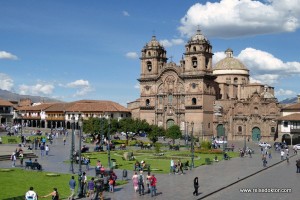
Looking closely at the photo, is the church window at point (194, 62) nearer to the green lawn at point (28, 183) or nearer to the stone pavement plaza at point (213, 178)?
the stone pavement plaza at point (213, 178)

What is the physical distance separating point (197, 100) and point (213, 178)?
54378 mm

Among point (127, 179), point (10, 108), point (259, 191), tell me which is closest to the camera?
point (259, 191)

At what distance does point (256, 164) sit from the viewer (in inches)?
1734

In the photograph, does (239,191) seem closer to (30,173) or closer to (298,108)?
(30,173)

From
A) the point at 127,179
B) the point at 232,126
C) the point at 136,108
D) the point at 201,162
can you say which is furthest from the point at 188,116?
the point at 127,179

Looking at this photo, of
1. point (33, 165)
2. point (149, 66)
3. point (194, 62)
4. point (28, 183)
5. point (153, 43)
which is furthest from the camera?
point (149, 66)

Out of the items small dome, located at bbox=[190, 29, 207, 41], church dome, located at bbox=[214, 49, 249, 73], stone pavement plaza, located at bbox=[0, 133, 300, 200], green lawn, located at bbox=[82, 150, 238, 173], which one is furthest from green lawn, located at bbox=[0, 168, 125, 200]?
church dome, located at bbox=[214, 49, 249, 73]

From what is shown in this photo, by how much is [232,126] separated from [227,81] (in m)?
17.9

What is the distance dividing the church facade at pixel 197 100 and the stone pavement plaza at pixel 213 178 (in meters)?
38.0

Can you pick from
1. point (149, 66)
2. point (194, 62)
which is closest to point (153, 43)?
point (149, 66)

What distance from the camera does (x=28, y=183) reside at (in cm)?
2852

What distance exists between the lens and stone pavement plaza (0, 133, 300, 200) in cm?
2594

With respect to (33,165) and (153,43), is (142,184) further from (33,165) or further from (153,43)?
A: (153,43)

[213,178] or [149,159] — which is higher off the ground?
[149,159]
